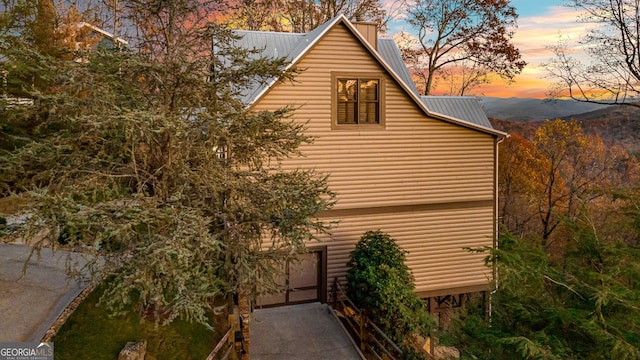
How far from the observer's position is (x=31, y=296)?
9977mm

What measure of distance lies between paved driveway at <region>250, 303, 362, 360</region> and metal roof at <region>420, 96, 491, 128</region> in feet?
27.4

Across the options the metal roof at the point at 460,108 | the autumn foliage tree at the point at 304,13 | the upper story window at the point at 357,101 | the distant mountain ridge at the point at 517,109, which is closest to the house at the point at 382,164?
the upper story window at the point at 357,101

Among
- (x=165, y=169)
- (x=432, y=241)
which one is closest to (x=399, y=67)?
(x=432, y=241)

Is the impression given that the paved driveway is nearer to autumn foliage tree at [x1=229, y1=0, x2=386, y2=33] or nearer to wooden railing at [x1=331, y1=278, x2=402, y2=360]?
wooden railing at [x1=331, y1=278, x2=402, y2=360]

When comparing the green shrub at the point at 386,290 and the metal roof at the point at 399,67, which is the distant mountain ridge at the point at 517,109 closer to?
Result: the metal roof at the point at 399,67

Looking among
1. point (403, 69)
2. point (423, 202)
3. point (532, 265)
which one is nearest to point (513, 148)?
point (403, 69)

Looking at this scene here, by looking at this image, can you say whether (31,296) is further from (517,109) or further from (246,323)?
(517,109)

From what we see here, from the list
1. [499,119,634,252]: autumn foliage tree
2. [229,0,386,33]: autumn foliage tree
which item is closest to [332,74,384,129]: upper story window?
[229,0,386,33]: autumn foliage tree

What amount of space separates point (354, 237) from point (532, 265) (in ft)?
23.5

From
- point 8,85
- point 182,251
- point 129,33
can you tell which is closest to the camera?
point 182,251

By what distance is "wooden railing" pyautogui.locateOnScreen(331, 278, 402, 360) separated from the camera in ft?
33.7

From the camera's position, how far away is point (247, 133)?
26.8 feet

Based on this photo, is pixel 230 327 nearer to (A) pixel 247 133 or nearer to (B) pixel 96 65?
(A) pixel 247 133

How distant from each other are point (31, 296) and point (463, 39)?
24908 mm
